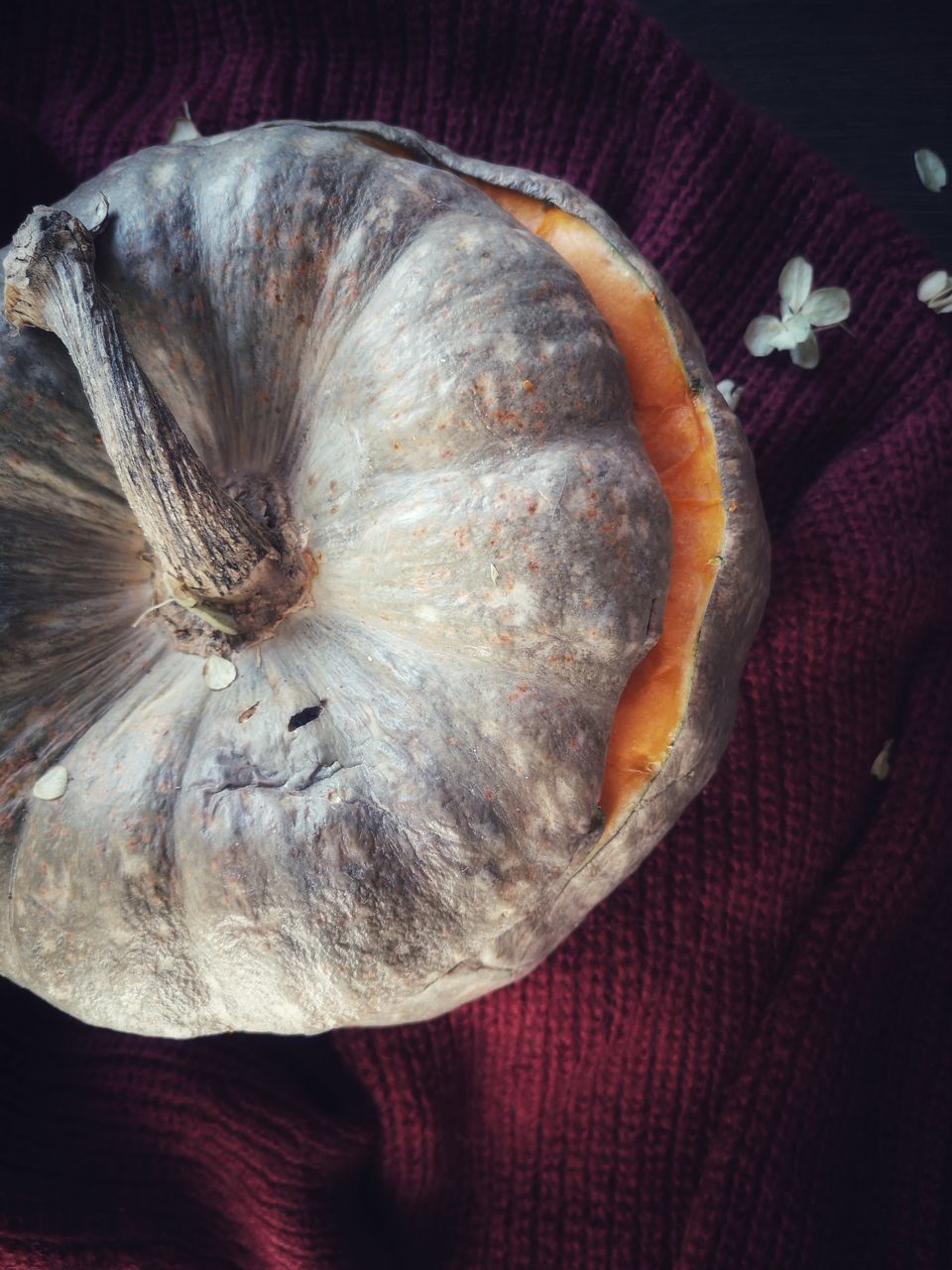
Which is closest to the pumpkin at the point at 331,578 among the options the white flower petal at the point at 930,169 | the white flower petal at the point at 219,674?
the white flower petal at the point at 219,674

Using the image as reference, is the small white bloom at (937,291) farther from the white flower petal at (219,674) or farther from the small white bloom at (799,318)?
the white flower petal at (219,674)

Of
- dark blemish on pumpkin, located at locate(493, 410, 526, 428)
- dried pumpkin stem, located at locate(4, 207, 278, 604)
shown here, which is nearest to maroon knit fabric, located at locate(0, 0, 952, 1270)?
dark blemish on pumpkin, located at locate(493, 410, 526, 428)

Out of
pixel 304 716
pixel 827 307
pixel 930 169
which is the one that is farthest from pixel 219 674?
pixel 930 169

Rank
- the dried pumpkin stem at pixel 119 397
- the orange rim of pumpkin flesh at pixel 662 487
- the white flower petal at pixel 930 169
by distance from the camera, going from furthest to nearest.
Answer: the white flower petal at pixel 930 169 → the orange rim of pumpkin flesh at pixel 662 487 → the dried pumpkin stem at pixel 119 397

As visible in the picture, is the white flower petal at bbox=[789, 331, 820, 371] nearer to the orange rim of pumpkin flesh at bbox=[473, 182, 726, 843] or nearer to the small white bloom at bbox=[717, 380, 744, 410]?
the small white bloom at bbox=[717, 380, 744, 410]

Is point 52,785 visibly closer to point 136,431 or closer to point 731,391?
point 136,431

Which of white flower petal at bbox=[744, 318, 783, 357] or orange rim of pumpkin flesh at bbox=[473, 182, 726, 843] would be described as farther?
white flower petal at bbox=[744, 318, 783, 357]
